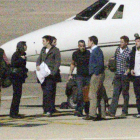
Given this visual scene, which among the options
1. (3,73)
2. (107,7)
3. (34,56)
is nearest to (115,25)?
(107,7)

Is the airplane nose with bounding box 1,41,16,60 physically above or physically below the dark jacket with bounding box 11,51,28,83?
above

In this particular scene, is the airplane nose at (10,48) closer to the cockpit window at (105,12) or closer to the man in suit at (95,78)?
the cockpit window at (105,12)

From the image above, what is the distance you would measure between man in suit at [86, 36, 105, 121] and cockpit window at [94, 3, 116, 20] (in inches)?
170

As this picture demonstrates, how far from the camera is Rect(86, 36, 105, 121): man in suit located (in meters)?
15.0

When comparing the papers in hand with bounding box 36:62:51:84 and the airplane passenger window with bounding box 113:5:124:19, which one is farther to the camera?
the airplane passenger window with bounding box 113:5:124:19

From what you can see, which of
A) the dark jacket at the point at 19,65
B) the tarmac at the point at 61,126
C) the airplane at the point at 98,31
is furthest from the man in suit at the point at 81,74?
the airplane at the point at 98,31

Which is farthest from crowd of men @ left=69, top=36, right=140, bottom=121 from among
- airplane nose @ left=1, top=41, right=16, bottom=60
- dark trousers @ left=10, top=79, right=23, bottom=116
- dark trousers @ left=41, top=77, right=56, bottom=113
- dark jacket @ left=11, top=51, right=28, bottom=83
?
airplane nose @ left=1, top=41, right=16, bottom=60

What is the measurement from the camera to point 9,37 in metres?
36.2

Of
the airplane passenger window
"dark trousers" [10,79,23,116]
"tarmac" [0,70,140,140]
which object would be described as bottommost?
"tarmac" [0,70,140,140]

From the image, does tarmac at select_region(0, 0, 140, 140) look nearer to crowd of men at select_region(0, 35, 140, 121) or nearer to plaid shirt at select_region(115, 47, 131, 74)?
crowd of men at select_region(0, 35, 140, 121)

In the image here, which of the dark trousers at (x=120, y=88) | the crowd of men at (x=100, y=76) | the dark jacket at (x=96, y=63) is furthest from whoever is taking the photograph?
the dark trousers at (x=120, y=88)

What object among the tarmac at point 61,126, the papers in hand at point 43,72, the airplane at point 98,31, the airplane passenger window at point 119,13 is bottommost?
the tarmac at point 61,126

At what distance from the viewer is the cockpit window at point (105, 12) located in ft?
64.0

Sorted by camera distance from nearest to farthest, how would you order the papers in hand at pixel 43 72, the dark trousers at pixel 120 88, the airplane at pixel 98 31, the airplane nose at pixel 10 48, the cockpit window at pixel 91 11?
the dark trousers at pixel 120 88 → the papers in hand at pixel 43 72 → the airplane at pixel 98 31 → the airplane nose at pixel 10 48 → the cockpit window at pixel 91 11
